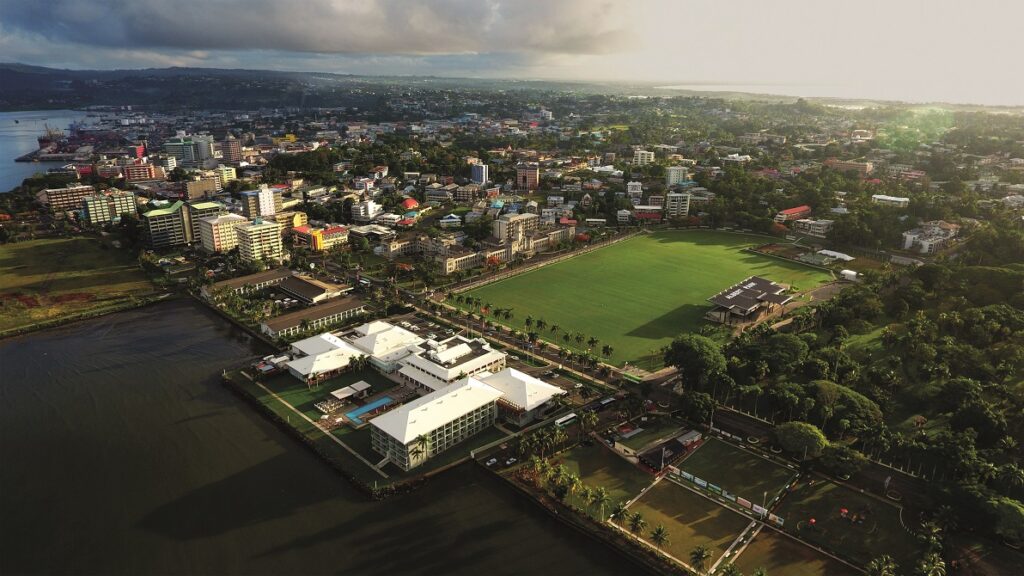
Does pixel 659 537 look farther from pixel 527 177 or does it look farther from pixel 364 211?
pixel 527 177

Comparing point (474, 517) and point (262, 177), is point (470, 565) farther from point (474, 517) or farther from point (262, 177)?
point (262, 177)

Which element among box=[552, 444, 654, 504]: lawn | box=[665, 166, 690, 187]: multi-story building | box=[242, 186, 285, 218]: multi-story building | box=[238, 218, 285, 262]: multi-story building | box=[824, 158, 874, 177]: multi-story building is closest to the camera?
box=[552, 444, 654, 504]: lawn

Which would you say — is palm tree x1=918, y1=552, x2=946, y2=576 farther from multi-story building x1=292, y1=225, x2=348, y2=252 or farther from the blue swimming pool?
multi-story building x1=292, y1=225, x2=348, y2=252

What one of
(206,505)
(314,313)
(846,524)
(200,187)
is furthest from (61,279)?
(846,524)

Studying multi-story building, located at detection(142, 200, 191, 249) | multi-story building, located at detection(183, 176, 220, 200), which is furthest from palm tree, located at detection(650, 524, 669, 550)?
multi-story building, located at detection(183, 176, 220, 200)

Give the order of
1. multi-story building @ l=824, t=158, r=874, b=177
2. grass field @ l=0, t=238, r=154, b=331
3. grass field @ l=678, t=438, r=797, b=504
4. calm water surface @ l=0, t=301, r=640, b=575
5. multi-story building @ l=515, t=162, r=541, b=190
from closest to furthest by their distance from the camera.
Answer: calm water surface @ l=0, t=301, r=640, b=575, grass field @ l=678, t=438, r=797, b=504, grass field @ l=0, t=238, r=154, b=331, multi-story building @ l=515, t=162, r=541, b=190, multi-story building @ l=824, t=158, r=874, b=177
